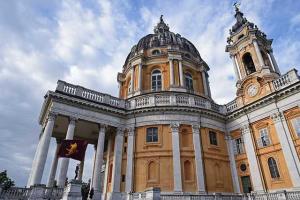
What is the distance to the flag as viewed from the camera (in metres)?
15.3

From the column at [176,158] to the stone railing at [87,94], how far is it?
5.45 meters

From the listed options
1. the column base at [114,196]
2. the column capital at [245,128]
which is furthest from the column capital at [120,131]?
the column capital at [245,128]

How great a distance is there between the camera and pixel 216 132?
74.8 feet

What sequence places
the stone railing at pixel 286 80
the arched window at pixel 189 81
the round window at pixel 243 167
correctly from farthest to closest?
the arched window at pixel 189 81, the round window at pixel 243 167, the stone railing at pixel 286 80

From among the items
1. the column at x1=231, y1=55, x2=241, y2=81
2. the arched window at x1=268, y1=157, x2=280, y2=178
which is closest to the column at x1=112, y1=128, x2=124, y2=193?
the arched window at x1=268, y1=157, x2=280, y2=178

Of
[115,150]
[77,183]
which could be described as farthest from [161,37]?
[77,183]

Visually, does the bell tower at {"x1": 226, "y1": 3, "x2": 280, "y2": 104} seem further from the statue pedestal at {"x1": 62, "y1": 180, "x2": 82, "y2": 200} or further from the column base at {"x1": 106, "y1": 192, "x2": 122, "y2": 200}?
the statue pedestal at {"x1": 62, "y1": 180, "x2": 82, "y2": 200}

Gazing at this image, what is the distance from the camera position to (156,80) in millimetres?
28062

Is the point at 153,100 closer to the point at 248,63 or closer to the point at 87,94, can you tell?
the point at 87,94

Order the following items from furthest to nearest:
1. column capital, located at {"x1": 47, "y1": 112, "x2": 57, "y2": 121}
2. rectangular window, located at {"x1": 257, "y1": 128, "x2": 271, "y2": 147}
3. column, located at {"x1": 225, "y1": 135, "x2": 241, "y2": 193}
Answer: column, located at {"x1": 225, "y1": 135, "x2": 241, "y2": 193} → rectangular window, located at {"x1": 257, "y1": 128, "x2": 271, "y2": 147} → column capital, located at {"x1": 47, "y1": 112, "x2": 57, "y2": 121}

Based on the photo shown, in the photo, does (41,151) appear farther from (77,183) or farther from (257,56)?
(257,56)

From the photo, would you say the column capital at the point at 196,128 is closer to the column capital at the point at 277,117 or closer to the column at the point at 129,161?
the column at the point at 129,161

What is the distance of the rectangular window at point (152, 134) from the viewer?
20925 mm

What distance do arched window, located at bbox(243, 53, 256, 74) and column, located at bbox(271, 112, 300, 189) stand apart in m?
8.24
